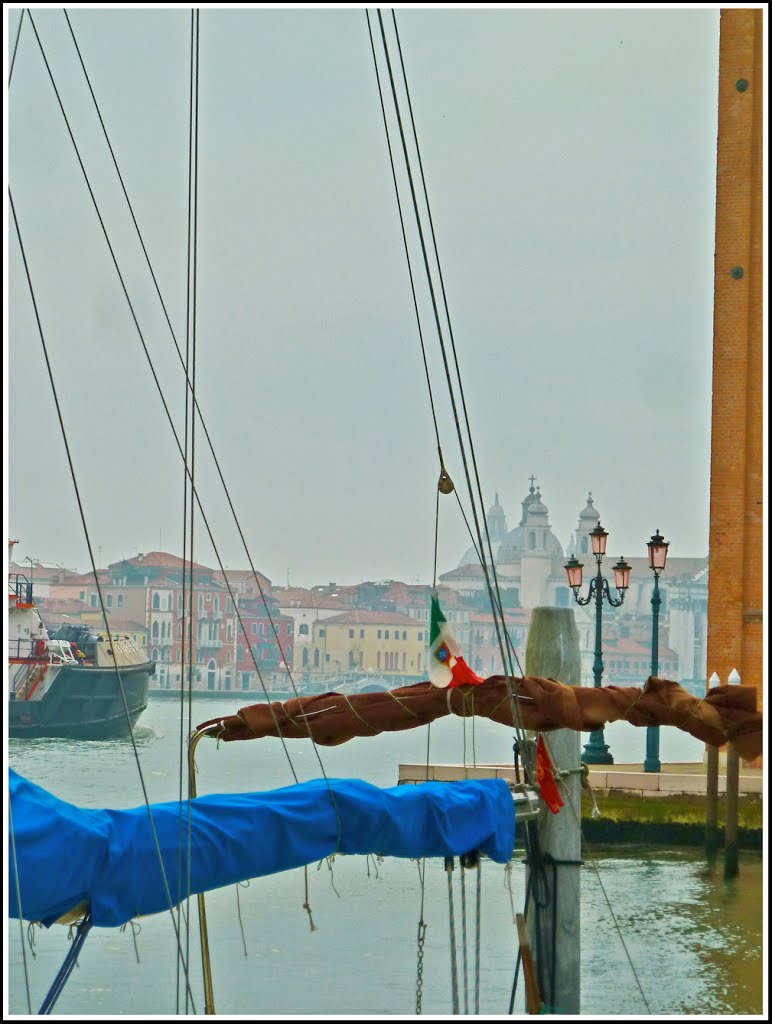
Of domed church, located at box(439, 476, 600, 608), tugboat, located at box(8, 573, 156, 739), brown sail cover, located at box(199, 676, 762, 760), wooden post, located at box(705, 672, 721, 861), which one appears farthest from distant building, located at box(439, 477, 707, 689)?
brown sail cover, located at box(199, 676, 762, 760)

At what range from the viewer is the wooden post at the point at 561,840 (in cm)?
500

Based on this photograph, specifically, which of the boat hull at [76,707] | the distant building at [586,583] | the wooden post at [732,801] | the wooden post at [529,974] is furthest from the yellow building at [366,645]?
the wooden post at [529,974]

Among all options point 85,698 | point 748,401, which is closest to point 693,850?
point 748,401

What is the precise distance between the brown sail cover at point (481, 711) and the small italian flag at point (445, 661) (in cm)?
5

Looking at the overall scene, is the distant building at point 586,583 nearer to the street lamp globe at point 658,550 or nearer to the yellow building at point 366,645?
the yellow building at point 366,645

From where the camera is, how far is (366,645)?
122 meters

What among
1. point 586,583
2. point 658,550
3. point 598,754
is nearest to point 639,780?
point 598,754

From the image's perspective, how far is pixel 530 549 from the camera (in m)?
134

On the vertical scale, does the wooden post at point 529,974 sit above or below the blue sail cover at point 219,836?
below

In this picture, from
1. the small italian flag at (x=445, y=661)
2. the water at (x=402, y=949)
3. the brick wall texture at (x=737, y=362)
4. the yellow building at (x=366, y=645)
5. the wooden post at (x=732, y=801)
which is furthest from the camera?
the yellow building at (x=366, y=645)

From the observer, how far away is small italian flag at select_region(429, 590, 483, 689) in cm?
535

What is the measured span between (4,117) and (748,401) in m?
20.5

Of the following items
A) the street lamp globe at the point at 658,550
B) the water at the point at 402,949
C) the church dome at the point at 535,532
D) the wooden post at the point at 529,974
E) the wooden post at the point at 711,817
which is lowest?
the water at the point at 402,949

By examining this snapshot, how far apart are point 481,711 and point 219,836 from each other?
126 cm
